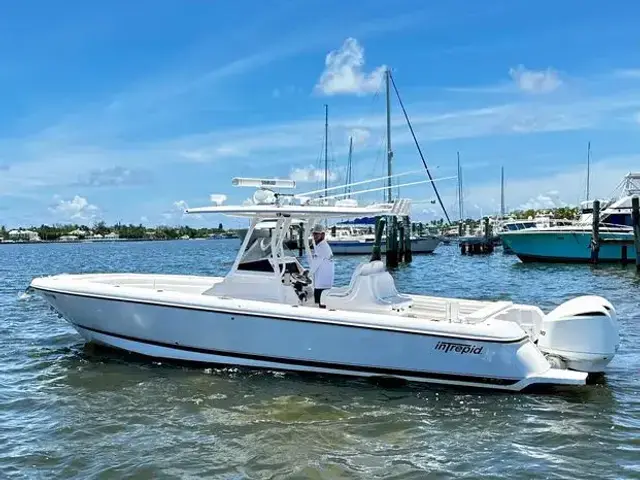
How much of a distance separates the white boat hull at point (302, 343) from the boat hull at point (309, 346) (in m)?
0.01

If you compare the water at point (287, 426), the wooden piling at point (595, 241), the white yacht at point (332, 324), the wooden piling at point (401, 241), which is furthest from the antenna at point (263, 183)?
the wooden piling at point (401, 241)

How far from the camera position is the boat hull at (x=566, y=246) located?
3506 cm

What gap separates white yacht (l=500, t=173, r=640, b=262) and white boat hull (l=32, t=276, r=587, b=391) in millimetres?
29433

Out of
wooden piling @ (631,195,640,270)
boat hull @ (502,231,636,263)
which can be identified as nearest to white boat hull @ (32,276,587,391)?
wooden piling @ (631,195,640,270)

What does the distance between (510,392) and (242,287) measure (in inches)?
167

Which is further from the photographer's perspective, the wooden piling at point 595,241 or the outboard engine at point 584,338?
the wooden piling at point 595,241

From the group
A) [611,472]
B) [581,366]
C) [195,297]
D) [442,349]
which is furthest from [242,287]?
[611,472]

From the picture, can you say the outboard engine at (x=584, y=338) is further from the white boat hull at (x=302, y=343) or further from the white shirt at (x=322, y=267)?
the white shirt at (x=322, y=267)

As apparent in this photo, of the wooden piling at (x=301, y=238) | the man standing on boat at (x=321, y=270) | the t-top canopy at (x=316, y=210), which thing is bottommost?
the man standing on boat at (x=321, y=270)

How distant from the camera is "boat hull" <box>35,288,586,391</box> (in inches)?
337

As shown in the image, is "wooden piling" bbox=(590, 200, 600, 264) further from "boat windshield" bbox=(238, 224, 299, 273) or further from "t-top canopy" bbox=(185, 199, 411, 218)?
"boat windshield" bbox=(238, 224, 299, 273)

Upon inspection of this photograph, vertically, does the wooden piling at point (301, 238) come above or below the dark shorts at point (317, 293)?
above

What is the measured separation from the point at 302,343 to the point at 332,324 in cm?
57

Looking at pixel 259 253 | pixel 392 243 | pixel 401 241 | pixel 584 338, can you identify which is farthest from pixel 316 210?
pixel 401 241
